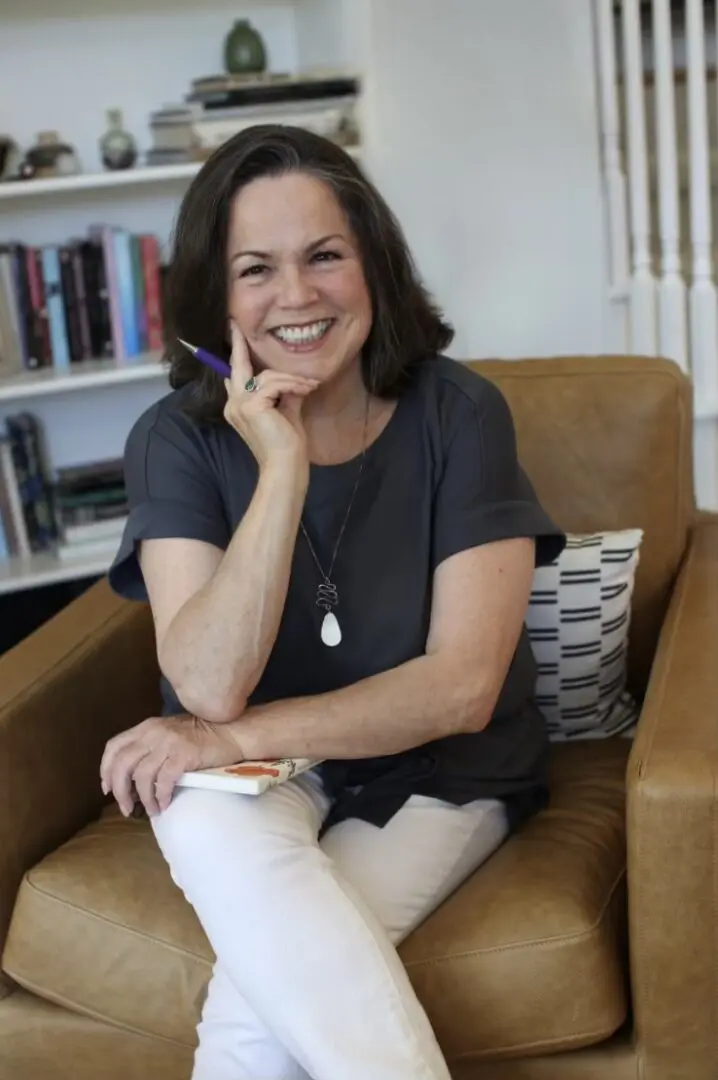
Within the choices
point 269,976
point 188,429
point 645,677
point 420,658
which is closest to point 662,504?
point 645,677

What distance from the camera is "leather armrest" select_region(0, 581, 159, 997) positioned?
62.6 inches

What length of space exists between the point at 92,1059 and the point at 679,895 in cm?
70

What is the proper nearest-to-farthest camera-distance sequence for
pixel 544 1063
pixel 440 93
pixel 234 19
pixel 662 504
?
pixel 544 1063
pixel 662 504
pixel 440 93
pixel 234 19

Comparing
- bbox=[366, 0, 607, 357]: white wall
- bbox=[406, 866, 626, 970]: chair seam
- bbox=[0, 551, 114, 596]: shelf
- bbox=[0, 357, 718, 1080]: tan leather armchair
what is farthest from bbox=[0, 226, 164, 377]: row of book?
bbox=[406, 866, 626, 970]: chair seam

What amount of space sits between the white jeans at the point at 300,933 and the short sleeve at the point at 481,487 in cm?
34

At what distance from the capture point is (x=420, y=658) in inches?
58.4

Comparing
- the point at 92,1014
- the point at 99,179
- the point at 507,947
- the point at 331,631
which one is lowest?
the point at 92,1014

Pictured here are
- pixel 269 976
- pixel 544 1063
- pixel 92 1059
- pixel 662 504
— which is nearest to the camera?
pixel 269 976

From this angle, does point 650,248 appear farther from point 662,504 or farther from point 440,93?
point 662,504

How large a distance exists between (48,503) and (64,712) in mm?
1121

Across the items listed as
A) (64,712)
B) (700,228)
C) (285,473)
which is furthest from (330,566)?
(700,228)

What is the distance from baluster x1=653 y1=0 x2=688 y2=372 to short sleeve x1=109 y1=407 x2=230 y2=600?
1389 millimetres

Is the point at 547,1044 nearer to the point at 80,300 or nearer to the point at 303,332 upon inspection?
the point at 303,332

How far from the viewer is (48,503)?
274cm
